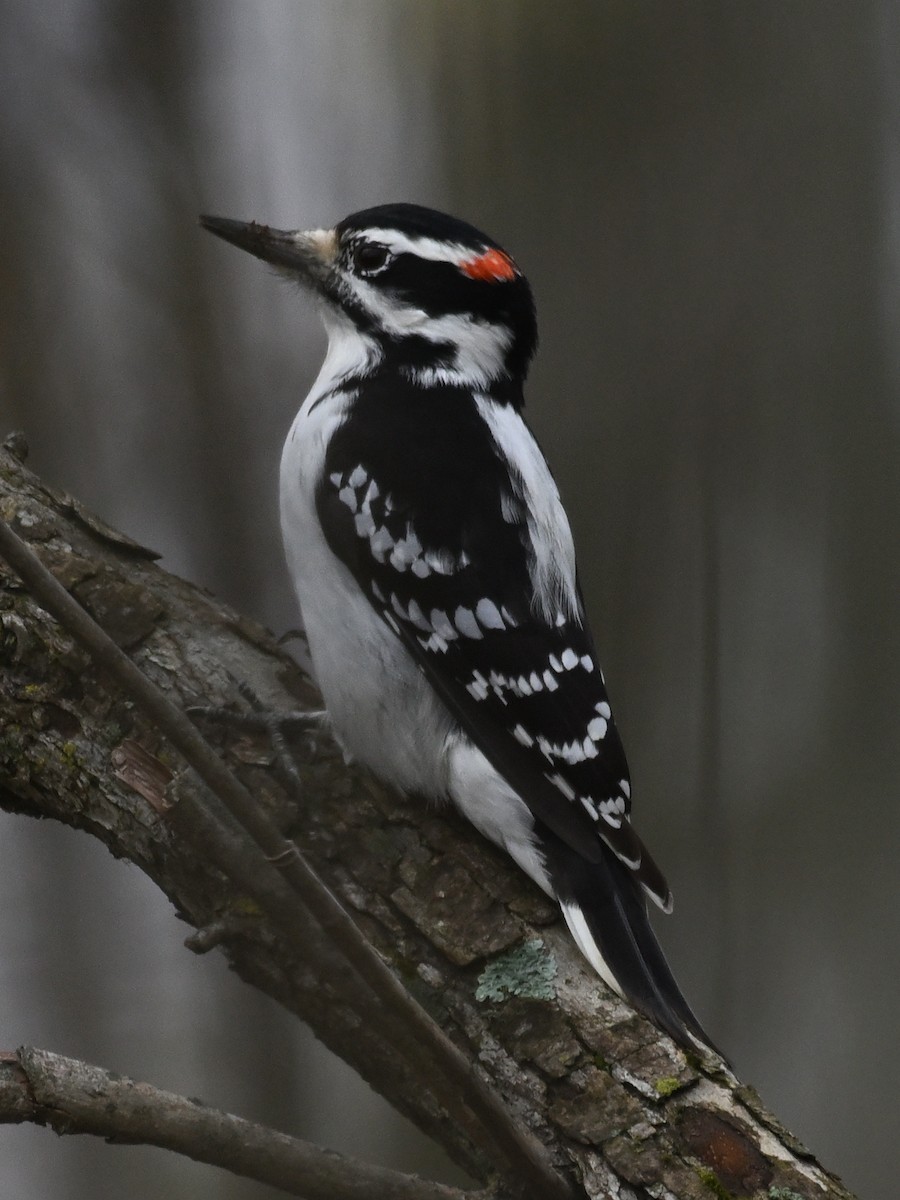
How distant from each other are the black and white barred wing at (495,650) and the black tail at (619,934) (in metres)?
0.07

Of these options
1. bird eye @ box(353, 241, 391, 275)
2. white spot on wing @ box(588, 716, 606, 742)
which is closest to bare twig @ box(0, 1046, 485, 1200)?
white spot on wing @ box(588, 716, 606, 742)

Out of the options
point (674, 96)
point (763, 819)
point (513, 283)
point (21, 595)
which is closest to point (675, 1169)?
point (21, 595)

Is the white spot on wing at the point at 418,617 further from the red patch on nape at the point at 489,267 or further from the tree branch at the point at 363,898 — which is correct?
the red patch on nape at the point at 489,267

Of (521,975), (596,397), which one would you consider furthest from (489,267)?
(521,975)

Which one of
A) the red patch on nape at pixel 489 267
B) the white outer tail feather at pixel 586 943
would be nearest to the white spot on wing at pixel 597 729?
the white outer tail feather at pixel 586 943

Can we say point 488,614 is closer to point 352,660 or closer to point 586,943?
point 352,660

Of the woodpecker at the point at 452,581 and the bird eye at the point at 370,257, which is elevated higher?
the bird eye at the point at 370,257

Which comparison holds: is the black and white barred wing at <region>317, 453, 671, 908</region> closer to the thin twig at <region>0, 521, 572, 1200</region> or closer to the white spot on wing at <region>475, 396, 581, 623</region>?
the white spot on wing at <region>475, 396, 581, 623</region>

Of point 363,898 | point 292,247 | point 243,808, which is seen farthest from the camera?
point 292,247

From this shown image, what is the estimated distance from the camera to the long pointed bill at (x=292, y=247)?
2.58 meters

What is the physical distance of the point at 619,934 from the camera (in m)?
1.86

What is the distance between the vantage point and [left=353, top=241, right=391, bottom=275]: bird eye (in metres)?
2.52

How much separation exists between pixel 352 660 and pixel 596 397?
169 cm

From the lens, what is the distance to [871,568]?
13.5 feet
